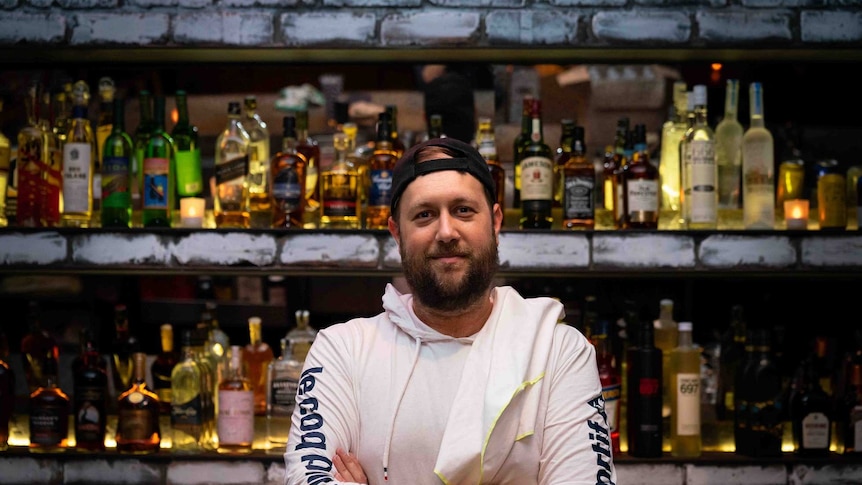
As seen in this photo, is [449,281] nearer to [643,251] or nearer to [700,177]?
[643,251]

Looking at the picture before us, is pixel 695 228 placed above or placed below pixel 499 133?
below

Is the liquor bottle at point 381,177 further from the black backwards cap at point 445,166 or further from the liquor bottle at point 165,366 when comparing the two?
the black backwards cap at point 445,166

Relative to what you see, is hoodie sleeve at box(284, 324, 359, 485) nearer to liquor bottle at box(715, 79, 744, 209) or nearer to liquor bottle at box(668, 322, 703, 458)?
liquor bottle at box(668, 322, 703, 458)

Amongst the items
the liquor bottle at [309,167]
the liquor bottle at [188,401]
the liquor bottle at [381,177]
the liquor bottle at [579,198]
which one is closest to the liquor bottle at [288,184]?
the liquor bottle at [309,167]

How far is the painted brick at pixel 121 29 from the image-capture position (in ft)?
7.97

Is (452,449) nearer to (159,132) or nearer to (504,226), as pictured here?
(504,226)

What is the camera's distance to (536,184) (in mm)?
2457

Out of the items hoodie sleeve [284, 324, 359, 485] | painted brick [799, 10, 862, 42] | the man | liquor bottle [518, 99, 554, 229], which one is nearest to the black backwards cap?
the man

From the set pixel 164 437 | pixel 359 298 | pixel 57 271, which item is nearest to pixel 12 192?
pixel 57 271

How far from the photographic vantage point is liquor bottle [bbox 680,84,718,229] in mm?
2404

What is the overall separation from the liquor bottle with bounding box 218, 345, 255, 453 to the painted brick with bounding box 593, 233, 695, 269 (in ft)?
2.93

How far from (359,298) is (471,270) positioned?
1295 millimetres

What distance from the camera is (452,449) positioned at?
1.44m

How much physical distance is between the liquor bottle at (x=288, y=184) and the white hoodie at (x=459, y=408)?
36.6 inches
